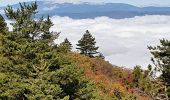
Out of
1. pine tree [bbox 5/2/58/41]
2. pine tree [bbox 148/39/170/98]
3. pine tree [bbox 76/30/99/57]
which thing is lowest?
pine tree [bbox 76/30/99/57]

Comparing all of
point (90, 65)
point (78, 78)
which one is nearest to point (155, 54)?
point (78, 78)

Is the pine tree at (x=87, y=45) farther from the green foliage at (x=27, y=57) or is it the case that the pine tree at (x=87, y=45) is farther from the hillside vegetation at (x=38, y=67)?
the green foliage at (x=27, y=57)

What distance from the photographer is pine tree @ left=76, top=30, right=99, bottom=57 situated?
324 ft

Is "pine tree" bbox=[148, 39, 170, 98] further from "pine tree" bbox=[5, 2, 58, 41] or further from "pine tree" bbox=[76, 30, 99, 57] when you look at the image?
"pine tree" bbox=[76, 30, 99, 57]

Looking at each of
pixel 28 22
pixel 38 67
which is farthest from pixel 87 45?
pixel 38 67

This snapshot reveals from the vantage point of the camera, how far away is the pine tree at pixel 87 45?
9864 cm

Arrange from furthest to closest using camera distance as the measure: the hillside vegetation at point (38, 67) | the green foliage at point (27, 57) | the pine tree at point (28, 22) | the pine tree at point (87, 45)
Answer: the pine tree at point (87, 45)
the pine tree at point (28, 22)
the green foliage at point (27, 57)
the hillside vegetation at point (38, 67)

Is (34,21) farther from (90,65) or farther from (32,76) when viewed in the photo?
(90,65)

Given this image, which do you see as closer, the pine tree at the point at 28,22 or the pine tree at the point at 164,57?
the pine tree at the point at 28,22

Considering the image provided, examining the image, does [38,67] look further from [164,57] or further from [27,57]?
[164,57]

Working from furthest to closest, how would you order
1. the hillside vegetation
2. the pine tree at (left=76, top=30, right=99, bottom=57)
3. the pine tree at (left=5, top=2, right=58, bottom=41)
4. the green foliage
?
the pine tree at (left=76, top=30, right=99, bottom=57) < the pine tree at (left=5, top=2, right=58, bottom=41) < the green foliage < the hillside vegetation

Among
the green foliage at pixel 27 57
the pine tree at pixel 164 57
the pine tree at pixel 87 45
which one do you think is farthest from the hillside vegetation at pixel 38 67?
the pine tree at pixel 87 45

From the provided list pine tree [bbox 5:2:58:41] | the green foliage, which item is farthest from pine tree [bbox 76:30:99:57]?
pine tree [bbox 5:2:58:41]

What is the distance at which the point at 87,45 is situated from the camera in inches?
3952
